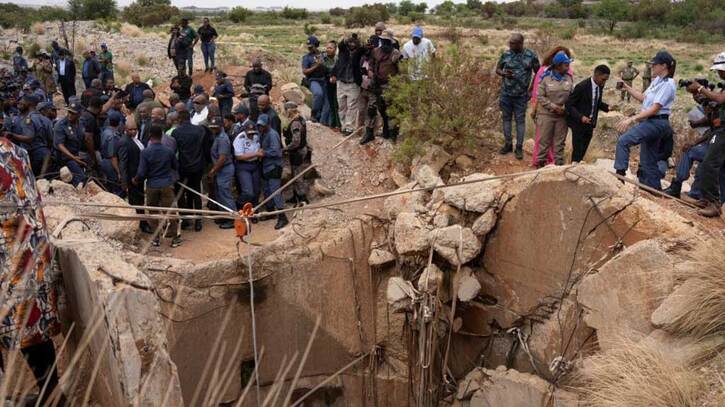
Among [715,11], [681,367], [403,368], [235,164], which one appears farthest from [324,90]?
[715,11]

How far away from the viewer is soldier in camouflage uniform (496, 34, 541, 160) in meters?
8.63

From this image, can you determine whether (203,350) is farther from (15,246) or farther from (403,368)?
(15,246)

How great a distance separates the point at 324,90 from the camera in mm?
11562

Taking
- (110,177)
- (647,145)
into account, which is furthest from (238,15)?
(647,145)

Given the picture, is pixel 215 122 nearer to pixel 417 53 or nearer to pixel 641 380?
pixel 417 53

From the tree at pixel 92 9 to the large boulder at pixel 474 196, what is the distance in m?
39.1

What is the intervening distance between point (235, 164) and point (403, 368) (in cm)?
360

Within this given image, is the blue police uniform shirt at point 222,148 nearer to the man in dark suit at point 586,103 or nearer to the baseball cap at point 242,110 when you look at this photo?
the baseball cap at point 242,110

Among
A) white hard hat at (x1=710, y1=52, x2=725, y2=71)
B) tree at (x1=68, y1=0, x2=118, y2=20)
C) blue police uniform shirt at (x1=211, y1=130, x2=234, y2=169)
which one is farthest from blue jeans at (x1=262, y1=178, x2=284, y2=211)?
tree at (x1=68, y1=0, x2=118, y2=20)

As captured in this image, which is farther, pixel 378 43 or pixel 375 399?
pixel 378 43

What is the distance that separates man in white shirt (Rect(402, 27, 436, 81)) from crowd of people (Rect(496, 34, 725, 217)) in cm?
114

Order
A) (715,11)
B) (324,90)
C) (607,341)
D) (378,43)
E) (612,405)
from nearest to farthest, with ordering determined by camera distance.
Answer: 1. (612,405)
2. (607,341)
3. (378,43)
4. (324,90)
5. (715,11)

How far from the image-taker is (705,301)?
431cm

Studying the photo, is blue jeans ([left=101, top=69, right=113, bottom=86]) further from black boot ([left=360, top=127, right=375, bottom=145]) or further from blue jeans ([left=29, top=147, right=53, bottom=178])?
black boot ([left=360, top=127, right=375, bottom=145])
